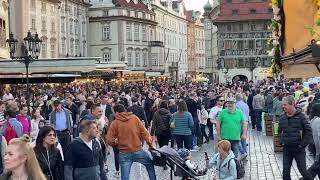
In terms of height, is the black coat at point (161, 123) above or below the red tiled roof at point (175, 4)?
below

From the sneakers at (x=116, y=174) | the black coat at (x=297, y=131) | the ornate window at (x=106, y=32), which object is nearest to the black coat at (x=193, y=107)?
the sneakers at (x=116, y=174)

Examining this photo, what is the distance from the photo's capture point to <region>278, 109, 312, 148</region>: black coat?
36.0ft

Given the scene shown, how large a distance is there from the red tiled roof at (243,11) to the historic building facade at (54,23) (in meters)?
18.0

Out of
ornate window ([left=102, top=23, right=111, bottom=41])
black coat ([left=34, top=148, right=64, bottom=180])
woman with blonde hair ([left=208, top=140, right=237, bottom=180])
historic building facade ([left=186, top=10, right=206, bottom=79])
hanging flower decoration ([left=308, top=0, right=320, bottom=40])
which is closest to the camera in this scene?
hanging flower decoration ([left=308, top=0, right=320, bottom=40])

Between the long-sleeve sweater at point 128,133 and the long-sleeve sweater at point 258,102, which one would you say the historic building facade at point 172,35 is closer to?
the long-sleeve sweater at point 258,102

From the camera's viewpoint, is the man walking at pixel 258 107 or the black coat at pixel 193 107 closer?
the black coat at pixel 193 107

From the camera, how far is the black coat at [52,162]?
27.4ft

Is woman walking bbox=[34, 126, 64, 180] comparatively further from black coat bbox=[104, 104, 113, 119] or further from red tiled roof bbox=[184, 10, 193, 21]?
red tiled roof bbox=[184, 10, 193, 21]

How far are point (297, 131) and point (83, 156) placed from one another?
4070 millimetres

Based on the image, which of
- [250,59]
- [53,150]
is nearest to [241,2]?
[250,59]

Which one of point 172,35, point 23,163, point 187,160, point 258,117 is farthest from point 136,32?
point 23,163

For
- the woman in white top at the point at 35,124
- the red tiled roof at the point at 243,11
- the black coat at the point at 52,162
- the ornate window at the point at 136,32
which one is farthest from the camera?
the ornate window at the point at 136,32

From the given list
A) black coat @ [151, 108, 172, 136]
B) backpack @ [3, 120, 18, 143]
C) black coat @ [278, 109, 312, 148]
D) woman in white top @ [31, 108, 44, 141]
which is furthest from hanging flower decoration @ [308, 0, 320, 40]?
black coat @ [151, 108, 172, 136]

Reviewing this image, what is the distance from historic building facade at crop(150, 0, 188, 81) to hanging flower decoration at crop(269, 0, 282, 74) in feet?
301
